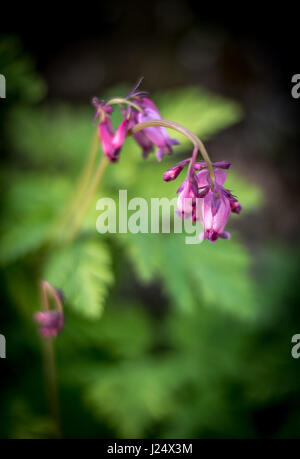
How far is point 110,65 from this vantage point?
454cm

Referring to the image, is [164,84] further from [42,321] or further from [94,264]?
[42,321]

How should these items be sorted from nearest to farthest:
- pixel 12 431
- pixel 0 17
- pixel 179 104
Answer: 1. pixel 12 431
2. pixel 179 104
3. pixel 0 17

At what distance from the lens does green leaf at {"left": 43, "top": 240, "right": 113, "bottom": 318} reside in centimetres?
212

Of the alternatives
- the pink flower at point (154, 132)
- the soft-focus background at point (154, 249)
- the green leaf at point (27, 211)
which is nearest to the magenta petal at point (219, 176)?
the pink flower at point (154, 132)

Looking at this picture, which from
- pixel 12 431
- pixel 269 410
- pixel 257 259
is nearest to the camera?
pixel 12 431

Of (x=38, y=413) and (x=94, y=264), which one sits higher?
(x=94, y=264)

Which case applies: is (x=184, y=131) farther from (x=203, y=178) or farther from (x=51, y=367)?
(x=51, y=367)

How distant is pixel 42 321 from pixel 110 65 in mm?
3324

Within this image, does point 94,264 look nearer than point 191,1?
Yes

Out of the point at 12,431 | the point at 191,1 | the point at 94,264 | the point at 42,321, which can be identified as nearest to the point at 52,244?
the point at 94,264

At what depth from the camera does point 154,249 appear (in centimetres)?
254

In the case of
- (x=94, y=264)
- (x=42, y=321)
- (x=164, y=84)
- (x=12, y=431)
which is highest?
(x=164, y=84)

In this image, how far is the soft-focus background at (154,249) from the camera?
2635 millimetres

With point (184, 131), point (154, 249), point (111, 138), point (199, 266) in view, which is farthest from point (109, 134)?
point (199, 266)
